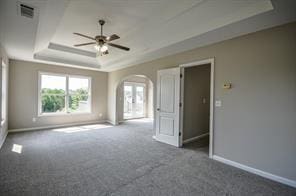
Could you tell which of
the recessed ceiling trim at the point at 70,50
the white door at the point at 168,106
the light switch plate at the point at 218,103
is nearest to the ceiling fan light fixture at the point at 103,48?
the white door at the point at 168,106

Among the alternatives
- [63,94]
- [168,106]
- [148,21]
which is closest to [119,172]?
[168,106]

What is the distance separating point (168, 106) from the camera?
4.49 m

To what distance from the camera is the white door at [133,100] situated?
8727 mm

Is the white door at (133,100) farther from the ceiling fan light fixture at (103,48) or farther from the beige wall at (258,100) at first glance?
the beige wall at (258,100)

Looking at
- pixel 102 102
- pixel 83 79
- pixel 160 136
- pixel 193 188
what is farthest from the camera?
pixel 102 102

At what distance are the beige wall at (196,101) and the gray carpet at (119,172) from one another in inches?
28.7

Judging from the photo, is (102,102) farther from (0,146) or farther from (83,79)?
(0,146)

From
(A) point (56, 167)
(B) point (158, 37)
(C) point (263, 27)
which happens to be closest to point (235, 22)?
(C) point (263, 27)

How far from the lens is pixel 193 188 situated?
236 cm

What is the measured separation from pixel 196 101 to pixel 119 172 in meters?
Answer: 3.15

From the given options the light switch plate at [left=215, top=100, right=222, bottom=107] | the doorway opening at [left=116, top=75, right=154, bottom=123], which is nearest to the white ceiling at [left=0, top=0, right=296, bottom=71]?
the light switch plate at [left=215, top=100, right=222, bottom=107]

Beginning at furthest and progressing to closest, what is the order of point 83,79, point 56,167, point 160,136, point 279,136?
1. point 83,79
2. point 160,136
3. point 56,167
4. point 279,136

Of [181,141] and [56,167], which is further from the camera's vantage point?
[181,141]

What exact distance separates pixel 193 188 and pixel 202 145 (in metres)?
2.22
